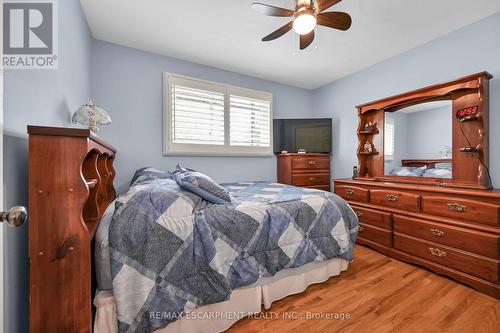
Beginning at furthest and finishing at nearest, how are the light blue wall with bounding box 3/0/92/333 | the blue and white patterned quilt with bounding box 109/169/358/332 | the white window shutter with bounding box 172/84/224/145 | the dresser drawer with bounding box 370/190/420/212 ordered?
the white window shutter with bounding box 172/84/224/145 < the dresser drawer with bounding box 370/190/420/212 < the blue and white patterned quilt with bounding box 109/169/358/332 < the light blue wall with bounding box 3/0/92/333

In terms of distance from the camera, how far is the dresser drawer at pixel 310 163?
3.52 meters

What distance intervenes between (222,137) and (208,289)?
2364 millimetres

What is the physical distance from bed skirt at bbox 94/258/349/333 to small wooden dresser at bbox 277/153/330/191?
1.73 meters

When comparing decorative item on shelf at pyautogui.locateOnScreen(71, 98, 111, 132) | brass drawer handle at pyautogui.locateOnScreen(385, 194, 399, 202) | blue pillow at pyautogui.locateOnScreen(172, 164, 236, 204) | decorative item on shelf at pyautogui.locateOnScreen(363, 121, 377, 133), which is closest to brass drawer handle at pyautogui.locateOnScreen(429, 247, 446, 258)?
brass drawer handle at pyautogui.locateOnScreen(385, 194, 399, 202)

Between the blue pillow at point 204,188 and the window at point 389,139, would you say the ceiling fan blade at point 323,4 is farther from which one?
the window at point 389,139

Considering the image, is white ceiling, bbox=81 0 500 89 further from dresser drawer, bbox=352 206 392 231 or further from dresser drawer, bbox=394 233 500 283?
dresser drawer, bbox=394 233 500 283

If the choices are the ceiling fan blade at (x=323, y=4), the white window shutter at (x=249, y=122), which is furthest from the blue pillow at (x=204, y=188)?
the white window shutter at (x=249, y=122)

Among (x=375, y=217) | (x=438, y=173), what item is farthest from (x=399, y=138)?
(x=375, y=217)

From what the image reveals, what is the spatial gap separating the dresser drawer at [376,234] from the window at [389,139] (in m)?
1.01

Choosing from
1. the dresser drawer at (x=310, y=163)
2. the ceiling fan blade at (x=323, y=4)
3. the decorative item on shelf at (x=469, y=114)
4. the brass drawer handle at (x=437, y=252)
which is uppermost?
the ceiling fan blade at (x=323, y=4)

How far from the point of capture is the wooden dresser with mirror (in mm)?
1795

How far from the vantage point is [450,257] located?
6.36 ft

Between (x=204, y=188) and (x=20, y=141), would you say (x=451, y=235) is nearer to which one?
(x=204, y=188)

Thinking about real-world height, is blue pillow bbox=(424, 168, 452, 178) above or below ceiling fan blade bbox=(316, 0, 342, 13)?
below
